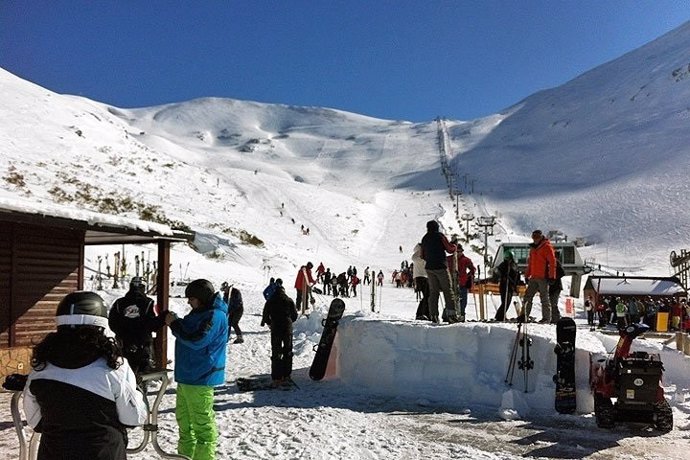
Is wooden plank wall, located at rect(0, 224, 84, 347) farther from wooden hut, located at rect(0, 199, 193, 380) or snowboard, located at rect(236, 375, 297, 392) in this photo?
snowboard, located at rect(236, 375, 297, 392)

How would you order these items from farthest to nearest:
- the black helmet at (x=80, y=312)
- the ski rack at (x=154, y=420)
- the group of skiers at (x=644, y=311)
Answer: the group of skiers at (x=644, y=311) < the ski rack at (x=154, y=420) < the black helmet at (x=80, y=312)

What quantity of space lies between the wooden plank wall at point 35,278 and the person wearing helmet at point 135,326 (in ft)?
7.93

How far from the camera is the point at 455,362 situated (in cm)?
Result: 844

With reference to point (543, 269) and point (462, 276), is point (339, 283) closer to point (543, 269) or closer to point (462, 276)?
point (462, 276)

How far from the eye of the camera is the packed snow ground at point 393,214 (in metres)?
6.88

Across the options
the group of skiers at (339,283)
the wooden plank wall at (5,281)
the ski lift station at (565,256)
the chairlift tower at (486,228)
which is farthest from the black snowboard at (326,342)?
the ski lift station at (565,256)

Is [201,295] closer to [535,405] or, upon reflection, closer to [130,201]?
[535,405]

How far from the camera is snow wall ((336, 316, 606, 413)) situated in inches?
316

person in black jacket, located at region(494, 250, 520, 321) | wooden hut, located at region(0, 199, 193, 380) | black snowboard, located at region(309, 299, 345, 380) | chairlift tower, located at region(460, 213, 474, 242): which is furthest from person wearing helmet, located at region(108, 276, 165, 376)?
chairlift tower, located at region(460, 213, 474, 242)

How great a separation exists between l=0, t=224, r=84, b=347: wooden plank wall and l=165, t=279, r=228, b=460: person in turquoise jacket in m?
4.99

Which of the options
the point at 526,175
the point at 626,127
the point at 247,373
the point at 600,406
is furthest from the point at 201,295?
the point at 626,127

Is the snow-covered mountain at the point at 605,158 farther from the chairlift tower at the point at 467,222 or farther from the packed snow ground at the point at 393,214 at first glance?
the chairlift tower at the point at 467,222

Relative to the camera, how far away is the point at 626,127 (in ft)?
303

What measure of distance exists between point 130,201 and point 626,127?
260 feet
